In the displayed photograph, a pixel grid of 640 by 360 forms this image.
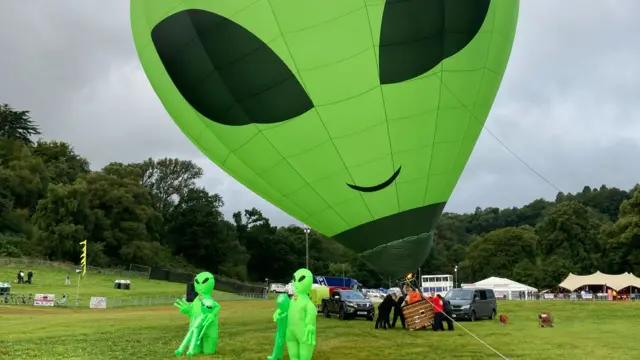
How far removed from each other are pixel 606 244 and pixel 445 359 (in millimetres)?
71001

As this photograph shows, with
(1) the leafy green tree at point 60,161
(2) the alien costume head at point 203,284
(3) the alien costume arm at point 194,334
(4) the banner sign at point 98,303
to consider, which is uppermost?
(1) the leafy green tree at point 60,161

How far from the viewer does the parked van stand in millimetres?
19000

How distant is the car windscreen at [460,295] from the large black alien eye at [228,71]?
43.1 feet

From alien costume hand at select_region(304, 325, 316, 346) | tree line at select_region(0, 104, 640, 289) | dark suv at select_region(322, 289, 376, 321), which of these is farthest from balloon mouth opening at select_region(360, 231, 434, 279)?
tree line at select_region(0, 104, 640, 289)

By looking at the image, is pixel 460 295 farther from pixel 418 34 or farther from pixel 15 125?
pixel 15 125

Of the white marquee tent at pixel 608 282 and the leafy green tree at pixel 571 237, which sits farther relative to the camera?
the leafy green tree at pixel 571 237

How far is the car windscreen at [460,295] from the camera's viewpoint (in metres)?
19.6

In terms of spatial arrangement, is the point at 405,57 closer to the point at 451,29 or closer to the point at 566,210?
the point at 451,29

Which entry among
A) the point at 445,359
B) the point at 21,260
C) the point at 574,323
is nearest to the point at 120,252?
the point at 21,260

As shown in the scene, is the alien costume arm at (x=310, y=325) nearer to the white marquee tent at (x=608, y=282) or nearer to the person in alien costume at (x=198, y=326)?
the person in alien costume at (x=198, y=326)

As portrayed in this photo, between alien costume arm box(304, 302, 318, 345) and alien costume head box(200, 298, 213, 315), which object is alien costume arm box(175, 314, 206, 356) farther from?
alien costume arm box(304, 302, 318, 345)

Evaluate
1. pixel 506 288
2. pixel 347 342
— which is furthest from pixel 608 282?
pixel 347 342

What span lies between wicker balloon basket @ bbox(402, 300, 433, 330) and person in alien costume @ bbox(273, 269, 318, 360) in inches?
275

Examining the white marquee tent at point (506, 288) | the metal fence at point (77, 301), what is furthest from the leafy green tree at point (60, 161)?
the white marquee tent at point (506, 288)
